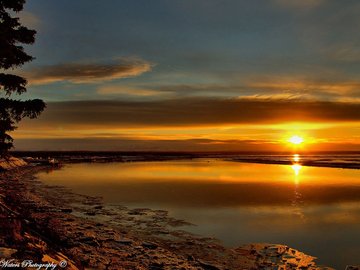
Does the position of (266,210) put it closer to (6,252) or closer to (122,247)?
(122,247)

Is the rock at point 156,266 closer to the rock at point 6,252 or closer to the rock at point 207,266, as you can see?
the rock at point 207,266

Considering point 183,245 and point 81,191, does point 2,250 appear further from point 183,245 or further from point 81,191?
point 81,191

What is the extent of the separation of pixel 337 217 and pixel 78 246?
44.4ft

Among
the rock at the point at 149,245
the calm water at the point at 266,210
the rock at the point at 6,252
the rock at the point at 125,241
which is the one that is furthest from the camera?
the calm water at the point at 266,210

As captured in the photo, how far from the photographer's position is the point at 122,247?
1295 cm

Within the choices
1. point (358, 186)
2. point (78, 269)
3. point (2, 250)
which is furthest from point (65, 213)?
point (358, 186)

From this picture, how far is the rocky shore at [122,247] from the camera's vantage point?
8.94 m

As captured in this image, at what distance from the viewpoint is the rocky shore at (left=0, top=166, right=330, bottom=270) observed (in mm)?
8938

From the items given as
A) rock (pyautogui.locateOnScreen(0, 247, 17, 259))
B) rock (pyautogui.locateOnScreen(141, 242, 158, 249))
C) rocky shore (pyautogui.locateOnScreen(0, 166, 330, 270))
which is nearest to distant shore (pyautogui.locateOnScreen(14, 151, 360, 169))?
rocky shore (pyautogui.locateOnScreen(0, 166, 330, 270))

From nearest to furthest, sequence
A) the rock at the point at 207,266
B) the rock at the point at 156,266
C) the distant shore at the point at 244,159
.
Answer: the rock at the point at 156,266
the rock at the point at 207,266
the distant shore at the point at 244,159

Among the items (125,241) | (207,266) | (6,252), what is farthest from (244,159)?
(6,252)

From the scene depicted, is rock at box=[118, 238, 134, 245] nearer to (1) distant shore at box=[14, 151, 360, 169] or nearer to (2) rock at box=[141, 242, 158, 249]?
(2) rock at box=[141, 242, 158, 249]

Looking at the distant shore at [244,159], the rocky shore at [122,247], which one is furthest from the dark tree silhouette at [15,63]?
the distant shore at [244,159]

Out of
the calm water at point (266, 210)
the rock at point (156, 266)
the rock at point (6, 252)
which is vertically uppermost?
the rock at point (6, 252)
